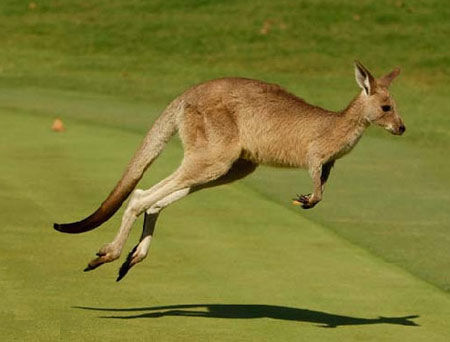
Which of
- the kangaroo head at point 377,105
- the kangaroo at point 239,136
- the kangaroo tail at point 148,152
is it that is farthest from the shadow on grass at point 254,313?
the kangaroo head at point 377,105

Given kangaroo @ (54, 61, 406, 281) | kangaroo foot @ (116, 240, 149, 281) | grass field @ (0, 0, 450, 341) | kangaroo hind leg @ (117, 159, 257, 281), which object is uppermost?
kangaroo @ (54, 61, 406, 281)

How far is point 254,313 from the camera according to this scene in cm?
909

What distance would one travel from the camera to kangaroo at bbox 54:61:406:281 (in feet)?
30.3

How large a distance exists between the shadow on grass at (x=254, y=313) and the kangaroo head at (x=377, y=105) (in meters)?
1.29

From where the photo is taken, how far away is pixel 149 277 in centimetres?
998

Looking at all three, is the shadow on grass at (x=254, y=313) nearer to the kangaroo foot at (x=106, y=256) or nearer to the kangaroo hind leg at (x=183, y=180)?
the kangaroo foot at (x=106, y=256)

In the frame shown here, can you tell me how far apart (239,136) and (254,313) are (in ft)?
3.98

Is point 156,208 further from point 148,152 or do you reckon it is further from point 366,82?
point 366,82

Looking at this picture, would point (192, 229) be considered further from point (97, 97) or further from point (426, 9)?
point (426, 9)

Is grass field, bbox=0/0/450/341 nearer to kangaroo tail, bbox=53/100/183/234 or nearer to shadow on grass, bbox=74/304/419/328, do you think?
shadow on grass, bbox=74/304/419/328

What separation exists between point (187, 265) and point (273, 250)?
107cm

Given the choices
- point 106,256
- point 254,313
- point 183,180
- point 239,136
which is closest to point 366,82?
→ point 239,136

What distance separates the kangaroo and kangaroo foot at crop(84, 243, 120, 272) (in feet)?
0.53

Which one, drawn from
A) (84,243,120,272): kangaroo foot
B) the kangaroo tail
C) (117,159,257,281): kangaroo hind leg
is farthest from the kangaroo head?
(84,243,120,272): kangaroo foot
